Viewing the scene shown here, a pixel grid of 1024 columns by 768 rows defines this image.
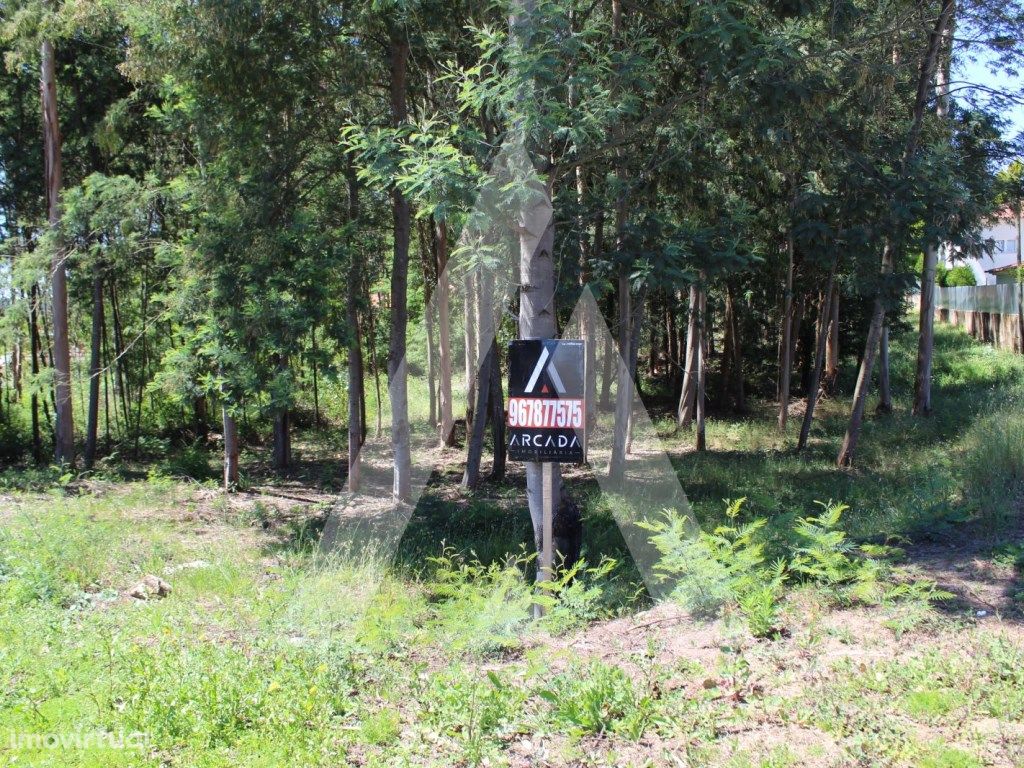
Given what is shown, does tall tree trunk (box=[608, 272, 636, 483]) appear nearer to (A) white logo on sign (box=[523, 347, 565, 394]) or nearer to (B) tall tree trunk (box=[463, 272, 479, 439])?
(B) tall tree trunk (box=[463, 272, 479, 439])

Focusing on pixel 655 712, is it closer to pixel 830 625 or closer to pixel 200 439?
pixel 830 625

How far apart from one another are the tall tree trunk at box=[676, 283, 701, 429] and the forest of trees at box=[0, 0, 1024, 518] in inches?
12.1

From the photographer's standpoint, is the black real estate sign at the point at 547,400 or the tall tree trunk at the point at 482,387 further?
the tall tree trunk at the point at 482,387

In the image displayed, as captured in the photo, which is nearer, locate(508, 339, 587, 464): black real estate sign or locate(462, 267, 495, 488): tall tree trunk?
locate(508, 339, 587, 464): black real estate sign

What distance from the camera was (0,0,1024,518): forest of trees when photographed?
28.0ft

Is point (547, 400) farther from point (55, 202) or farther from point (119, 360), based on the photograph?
point (119, 360)

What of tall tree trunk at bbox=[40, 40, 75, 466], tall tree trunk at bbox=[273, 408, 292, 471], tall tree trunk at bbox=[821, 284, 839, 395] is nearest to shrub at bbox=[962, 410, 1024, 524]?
tall tree trunk at bbox=[821, 284, 839, 395]

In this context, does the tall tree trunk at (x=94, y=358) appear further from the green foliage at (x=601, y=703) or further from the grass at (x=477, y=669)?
the green foliage at (x=601, y=703)

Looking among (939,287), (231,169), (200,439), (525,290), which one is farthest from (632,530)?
(939,287)

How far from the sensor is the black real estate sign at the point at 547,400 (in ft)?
19.8

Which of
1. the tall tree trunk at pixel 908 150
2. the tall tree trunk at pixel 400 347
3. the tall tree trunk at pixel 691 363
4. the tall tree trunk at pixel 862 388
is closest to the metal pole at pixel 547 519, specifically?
the tall tree trunk at pixel 400 347

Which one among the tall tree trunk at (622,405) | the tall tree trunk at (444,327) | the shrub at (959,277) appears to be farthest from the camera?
the shrub at (959,277)

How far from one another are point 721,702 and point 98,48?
18.4 meters

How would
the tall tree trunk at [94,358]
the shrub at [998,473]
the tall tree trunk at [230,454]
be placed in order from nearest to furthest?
the shrub at [998,473] < the tall tree trunk at [230,454] < the tall tree trunk at [94,358]
